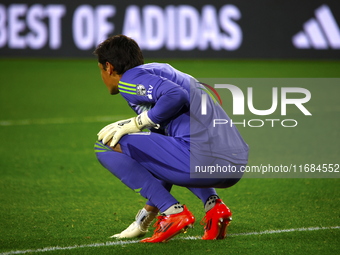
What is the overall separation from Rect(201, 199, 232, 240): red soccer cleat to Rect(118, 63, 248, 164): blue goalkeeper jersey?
0.32 m

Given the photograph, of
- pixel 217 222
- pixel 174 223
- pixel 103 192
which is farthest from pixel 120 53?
pixel 103 192

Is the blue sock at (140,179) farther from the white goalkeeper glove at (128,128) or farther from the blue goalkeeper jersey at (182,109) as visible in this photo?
the blue goalkeeper jersey at (182,109)

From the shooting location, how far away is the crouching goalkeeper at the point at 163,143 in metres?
3.39

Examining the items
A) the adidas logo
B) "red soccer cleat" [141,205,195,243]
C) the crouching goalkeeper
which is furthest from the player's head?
the adidas logo

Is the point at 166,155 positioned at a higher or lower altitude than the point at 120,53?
lower

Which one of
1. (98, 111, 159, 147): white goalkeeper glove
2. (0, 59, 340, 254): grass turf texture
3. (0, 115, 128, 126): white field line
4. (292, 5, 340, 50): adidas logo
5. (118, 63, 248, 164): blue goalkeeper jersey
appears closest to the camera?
A: (118, 63, 248, 164): blue goalkeeper jersey

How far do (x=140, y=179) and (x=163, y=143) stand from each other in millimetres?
257

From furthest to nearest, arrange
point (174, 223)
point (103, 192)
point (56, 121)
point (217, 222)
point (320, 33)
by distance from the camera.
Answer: point (320, 33)
point (56, 121)
point (103, 192)
point (217, 222)
point (174, 223)

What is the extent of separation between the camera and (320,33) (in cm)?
1571

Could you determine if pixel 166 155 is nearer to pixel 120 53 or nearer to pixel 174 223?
pixel 174 223

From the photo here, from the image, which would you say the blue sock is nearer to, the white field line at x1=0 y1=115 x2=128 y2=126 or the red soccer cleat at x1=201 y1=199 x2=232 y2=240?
the red soccer cleat at x1=201 y1=199 x2=232 y2=240

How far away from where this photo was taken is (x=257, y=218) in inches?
161

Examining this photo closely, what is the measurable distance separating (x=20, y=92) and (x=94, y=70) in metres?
3.89

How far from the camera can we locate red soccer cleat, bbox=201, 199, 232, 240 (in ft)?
11.6
